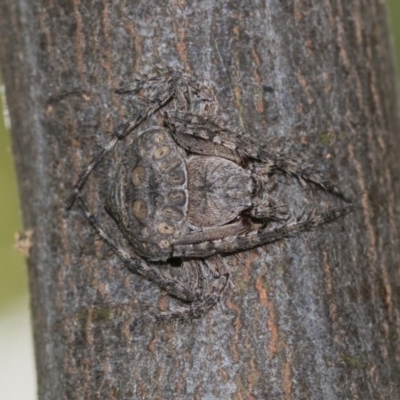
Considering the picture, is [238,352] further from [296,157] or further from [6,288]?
[6,288]

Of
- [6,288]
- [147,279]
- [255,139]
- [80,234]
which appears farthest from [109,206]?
[6,288]

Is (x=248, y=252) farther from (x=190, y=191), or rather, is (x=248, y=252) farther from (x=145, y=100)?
(x=145, y=100)

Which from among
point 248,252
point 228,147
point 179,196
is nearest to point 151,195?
point 179,196

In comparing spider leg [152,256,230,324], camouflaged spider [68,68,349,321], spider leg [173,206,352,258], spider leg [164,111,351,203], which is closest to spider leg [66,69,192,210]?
camouflaged spider [68,68,349,321]

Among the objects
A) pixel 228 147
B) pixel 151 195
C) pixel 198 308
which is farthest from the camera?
pixel 151 195

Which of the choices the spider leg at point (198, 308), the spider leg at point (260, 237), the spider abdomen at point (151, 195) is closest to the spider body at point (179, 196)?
the spider abdomen at point (151, 195)

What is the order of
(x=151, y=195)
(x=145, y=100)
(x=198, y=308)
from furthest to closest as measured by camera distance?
(x=151, y=195)
(x=145, y=100)
(x=198, y=308)

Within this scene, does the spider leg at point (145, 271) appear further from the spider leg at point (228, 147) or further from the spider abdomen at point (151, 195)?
the spider leg at point (228, 147)
